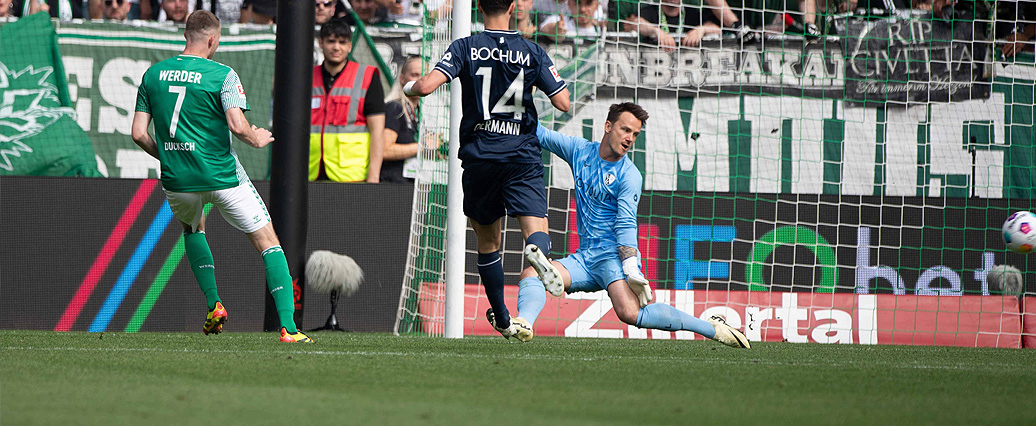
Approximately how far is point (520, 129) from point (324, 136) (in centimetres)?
457

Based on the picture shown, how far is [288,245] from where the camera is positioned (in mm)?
7277

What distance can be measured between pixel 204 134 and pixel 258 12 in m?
5.49

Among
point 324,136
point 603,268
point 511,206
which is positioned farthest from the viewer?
point 324,136

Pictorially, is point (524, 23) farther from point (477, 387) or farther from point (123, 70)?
point (477, 387)

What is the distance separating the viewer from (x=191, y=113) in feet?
17.4

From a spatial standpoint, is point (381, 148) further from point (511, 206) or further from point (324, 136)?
point (511, 206)

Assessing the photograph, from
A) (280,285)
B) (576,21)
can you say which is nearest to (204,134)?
(280,285)

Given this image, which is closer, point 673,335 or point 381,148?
point 673,335

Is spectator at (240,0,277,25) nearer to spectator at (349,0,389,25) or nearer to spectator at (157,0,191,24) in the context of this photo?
spectator at (157,0,191,24)

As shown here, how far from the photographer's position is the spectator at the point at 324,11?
9945 millimetres

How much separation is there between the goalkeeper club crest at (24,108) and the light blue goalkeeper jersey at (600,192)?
19.2 ft

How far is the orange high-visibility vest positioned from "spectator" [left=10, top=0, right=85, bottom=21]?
2.66 m

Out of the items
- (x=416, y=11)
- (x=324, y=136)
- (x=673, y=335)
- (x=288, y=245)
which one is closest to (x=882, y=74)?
(x=673, y=335)

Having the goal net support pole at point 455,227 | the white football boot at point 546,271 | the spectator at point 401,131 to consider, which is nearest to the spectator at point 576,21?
the spectator at point 401,131
